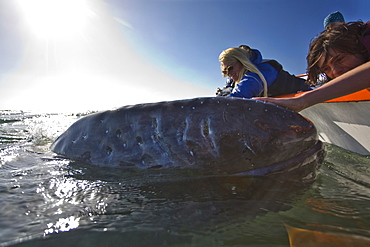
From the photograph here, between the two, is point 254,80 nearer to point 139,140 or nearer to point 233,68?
point 233,68

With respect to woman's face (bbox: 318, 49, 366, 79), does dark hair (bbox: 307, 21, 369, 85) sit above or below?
above

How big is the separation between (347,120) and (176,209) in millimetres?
2789

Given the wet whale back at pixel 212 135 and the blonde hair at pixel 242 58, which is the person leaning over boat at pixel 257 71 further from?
the wet whale back at pixel 212 135

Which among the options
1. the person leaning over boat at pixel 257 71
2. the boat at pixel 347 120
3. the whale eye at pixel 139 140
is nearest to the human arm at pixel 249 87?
the person leaning over boat at pixel 257 71

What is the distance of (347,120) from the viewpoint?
2840mm

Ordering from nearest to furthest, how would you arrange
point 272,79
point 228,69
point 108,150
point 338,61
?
point 108,150 → point 338,61 → point 272,79 → point 228,69

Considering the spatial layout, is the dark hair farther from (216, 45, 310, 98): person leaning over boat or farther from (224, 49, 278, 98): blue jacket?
(216, 45, 310, 98): person leaning over boat

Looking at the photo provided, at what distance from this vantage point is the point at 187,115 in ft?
5.03

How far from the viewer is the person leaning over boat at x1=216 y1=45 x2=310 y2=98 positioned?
3631 mm

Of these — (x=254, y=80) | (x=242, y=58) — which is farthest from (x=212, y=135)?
(x=242, y=58)

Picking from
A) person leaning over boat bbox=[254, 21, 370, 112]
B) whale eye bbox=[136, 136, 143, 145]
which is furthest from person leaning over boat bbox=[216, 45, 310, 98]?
whale eye bbox=[136, 136, 143, 145]

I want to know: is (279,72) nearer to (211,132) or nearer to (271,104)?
(271,104)

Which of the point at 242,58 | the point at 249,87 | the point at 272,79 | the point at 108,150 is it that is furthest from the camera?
the point at 272,79

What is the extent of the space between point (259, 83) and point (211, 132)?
2442mm
